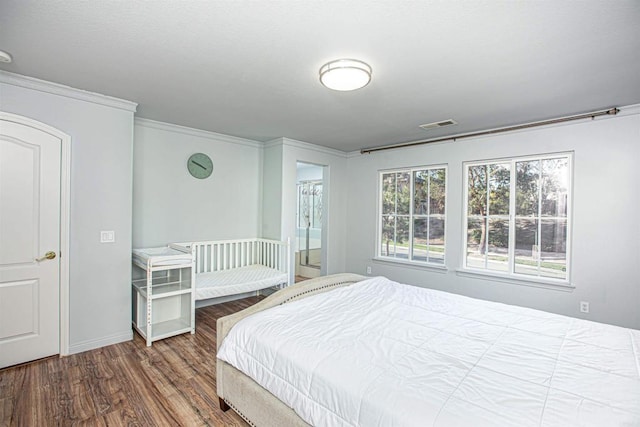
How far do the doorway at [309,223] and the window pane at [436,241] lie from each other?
2.28 meters

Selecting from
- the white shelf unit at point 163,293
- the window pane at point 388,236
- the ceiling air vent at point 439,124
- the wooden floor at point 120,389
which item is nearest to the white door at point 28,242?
the wooden floor at point 120,389

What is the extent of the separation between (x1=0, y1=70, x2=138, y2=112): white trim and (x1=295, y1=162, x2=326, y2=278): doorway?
3586 mm

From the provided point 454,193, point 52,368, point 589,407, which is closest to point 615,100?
point 454,193

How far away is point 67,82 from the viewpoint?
2.65 metres

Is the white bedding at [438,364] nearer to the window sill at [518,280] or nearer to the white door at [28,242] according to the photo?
the window sill at [518,280]

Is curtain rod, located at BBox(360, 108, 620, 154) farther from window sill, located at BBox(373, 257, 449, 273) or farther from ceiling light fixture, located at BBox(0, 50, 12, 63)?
ceiling light fixture, located at BBox(0, 50, 12, 63)

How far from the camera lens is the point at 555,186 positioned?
11.8 feet

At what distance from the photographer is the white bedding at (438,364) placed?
1.17 metres

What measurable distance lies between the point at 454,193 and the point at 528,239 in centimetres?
106

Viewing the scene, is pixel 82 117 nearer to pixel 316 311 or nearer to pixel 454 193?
pixel 316 311

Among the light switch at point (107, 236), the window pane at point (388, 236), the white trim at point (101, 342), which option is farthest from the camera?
the window pane at point (388, 236)

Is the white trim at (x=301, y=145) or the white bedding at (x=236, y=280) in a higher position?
the white trim at (x=301, y=145)

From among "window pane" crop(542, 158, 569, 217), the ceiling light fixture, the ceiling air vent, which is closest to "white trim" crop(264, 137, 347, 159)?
the ceiling air vent

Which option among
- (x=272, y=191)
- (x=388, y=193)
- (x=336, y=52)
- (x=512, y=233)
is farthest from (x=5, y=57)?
(x=512, y=233)
